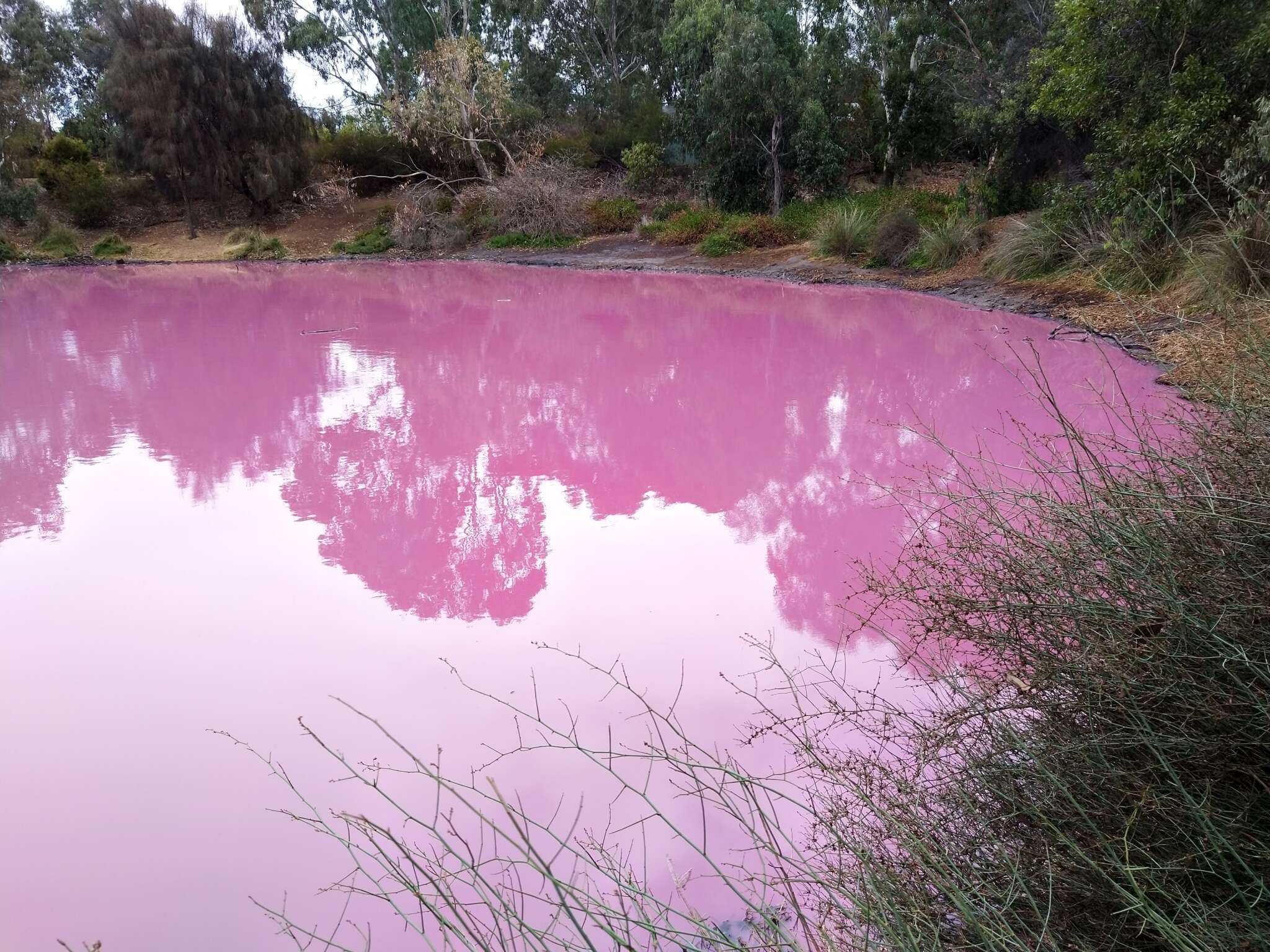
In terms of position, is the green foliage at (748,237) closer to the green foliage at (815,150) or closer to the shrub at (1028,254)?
the green foliage at (815,150)

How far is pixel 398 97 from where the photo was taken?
2262cm

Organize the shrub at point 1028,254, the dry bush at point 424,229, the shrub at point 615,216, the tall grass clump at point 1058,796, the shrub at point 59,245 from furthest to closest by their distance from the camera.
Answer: the shrub at point 59,245 → the dry bush at point 424,229 → the shrub at point 615,216 → the shrub at point 1028,254 → the tall grass clump at point 1058,796

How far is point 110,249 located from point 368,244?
7.00m

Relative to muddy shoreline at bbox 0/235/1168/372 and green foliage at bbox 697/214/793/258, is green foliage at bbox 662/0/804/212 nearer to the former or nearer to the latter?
green foliage at bbox 697/214/793/258

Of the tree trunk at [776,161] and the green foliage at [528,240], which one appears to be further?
the green foliage at [528,240]

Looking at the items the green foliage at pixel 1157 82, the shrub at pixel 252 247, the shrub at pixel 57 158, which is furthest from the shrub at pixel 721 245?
the shrub at pixel 57 158

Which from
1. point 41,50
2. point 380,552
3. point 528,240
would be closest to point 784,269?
point 528,240

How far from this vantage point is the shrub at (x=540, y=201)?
21.4 metres

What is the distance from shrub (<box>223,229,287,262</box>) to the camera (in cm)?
2322

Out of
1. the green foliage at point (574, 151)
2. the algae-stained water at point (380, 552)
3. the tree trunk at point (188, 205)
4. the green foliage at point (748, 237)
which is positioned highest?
the green foliage at point (574, 151)

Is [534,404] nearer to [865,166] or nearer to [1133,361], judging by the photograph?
[1133,361]

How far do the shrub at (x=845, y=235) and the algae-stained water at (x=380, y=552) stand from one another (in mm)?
5041

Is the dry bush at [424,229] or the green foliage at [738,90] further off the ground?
the green foliage at [738,90]

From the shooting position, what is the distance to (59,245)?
2339 centimetres
